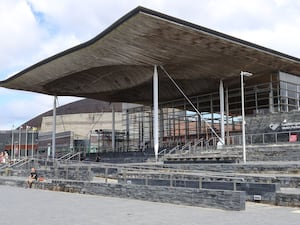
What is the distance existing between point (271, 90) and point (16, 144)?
57.1 m

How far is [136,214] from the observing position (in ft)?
37.8

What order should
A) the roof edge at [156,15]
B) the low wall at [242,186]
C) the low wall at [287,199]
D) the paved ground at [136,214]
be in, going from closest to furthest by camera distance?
the paved ground at [136,214] < the low wall at [287,199] < the low wall at [242,186] < the roof edge at [156,15]

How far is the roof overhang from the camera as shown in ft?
98.3

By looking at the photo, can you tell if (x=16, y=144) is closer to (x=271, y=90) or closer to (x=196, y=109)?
(x=196, y=109)

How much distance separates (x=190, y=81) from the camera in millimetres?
47281

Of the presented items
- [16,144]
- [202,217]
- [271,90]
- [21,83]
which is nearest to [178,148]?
[271,90]

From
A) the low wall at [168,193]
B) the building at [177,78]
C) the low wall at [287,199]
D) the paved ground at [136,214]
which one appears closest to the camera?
the paved ground at [136,214]

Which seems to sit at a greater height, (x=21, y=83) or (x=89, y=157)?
(x=21, y=83)

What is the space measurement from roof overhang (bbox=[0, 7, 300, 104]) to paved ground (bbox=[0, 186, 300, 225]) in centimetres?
1627

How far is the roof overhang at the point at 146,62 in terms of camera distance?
29953 millimetres

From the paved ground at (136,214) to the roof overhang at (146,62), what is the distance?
1627 cm

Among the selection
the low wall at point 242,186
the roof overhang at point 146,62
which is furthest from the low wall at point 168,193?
the roof overhang at point 146,62

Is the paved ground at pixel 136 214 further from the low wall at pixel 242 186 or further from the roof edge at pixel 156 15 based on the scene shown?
the roof edge at pixel 156 15

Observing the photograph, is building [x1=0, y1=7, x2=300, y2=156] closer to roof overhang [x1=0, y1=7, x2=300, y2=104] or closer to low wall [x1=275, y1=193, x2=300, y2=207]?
roof overhang [x1=0, y1=7, x2=300, y2=104]
